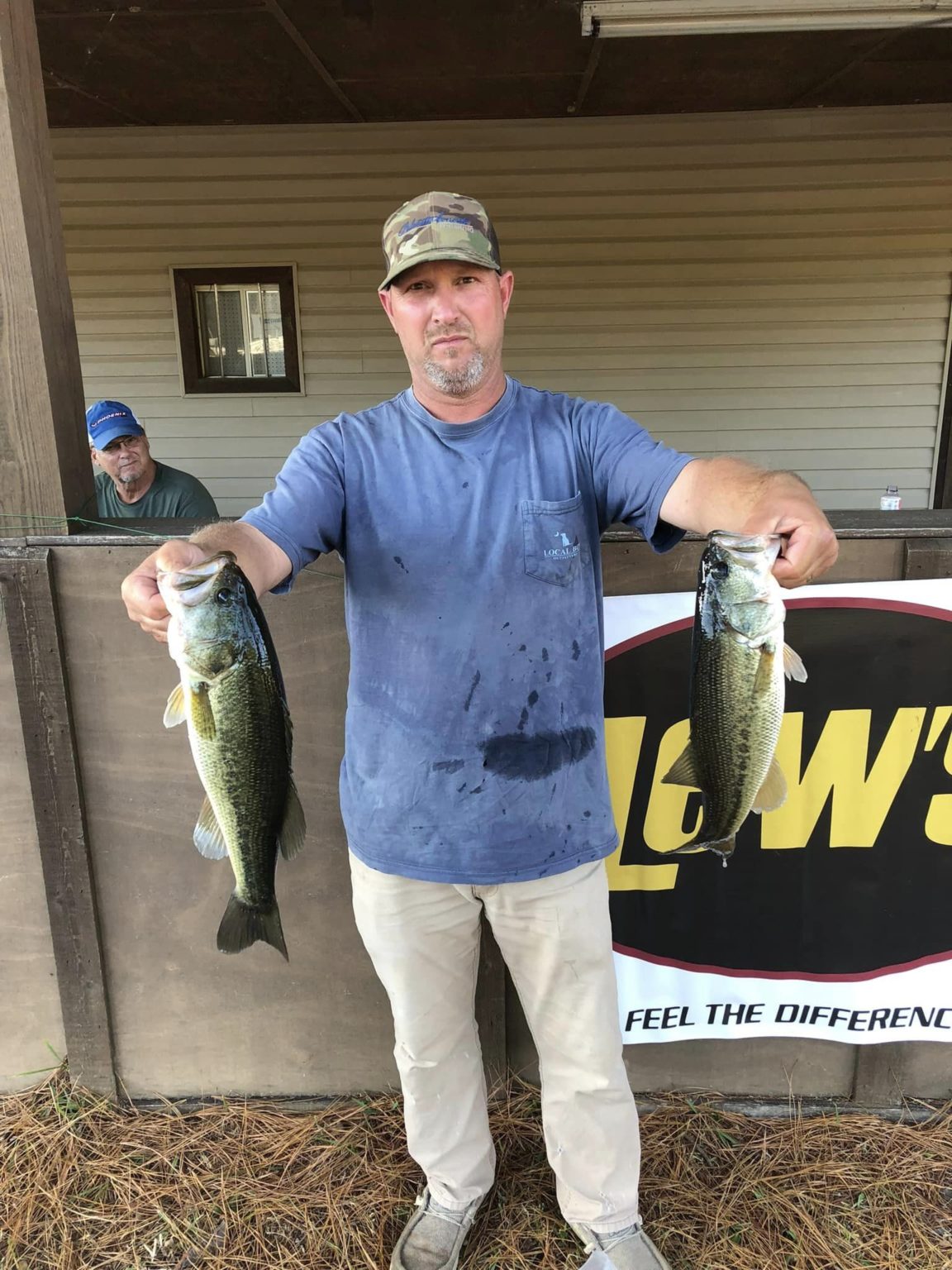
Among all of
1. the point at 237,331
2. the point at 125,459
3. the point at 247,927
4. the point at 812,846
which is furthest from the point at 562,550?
the point at 237,331

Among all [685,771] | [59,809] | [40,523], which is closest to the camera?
[685,771]

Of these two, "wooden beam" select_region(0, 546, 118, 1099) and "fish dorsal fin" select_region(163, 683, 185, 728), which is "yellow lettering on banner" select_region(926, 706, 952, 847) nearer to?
"fish dorsal fin" select_region(163, 683, 185, 728)

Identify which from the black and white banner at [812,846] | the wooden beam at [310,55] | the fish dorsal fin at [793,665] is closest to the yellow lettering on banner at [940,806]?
the black and white banner at [812,846]

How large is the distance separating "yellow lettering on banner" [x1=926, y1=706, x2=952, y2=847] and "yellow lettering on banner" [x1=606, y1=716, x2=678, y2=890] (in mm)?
723

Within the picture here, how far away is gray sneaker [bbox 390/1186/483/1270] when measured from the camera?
203 cm

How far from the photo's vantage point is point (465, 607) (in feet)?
5.72

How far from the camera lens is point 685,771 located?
1682 millimetres

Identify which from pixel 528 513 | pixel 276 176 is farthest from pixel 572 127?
pixel 528 513

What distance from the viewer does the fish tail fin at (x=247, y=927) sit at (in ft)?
5.56

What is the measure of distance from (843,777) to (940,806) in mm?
289

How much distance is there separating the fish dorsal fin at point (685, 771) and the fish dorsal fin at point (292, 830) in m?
0.76

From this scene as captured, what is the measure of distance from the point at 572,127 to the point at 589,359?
1.35 meters

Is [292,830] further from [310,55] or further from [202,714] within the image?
[310,55]

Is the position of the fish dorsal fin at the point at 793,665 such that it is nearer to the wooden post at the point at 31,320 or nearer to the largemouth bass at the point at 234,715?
the largemouth bass at the point at 234,715
